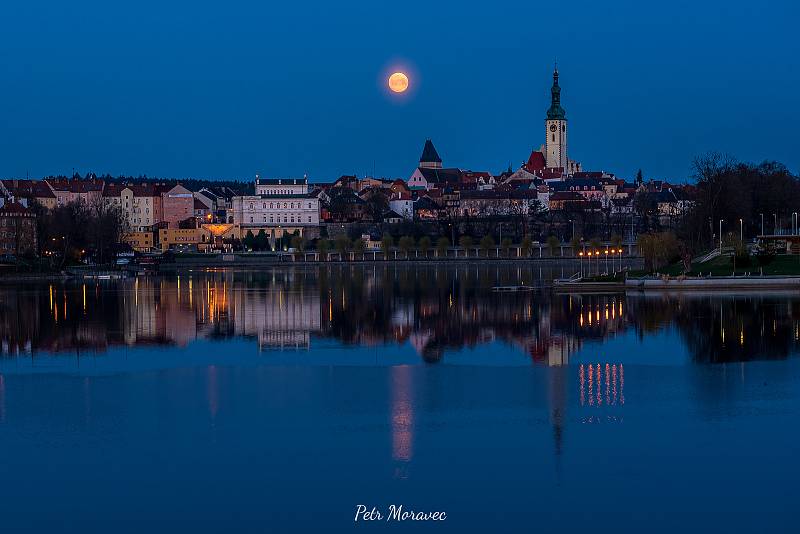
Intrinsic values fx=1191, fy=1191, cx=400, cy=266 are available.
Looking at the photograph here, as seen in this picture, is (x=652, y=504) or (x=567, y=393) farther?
(x=567, y=393)

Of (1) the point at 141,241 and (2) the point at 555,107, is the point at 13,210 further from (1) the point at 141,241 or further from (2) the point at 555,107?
(2) the point at 555,107

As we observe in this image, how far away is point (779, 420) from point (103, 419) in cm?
799

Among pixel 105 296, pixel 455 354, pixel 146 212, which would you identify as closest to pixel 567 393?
pixel 455 354

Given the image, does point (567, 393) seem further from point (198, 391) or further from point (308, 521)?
point (308, 521)

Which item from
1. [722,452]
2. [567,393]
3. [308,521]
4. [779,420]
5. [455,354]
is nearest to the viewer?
[308,521]

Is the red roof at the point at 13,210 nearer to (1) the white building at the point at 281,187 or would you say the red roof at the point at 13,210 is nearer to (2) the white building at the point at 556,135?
(1) the white building at the point at 281,187

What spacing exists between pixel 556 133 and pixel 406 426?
130889 millimetres

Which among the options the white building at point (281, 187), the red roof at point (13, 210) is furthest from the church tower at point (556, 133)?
the red roof at point (13, 210)

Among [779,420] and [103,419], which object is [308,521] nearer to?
[103,419]

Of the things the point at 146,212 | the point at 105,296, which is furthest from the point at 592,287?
the point at 146,212

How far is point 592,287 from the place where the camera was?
1516 inches

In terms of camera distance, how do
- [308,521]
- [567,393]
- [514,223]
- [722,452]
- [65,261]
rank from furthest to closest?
[514,223] → [65,261] → [567,393] → [722,452] → [308,521]

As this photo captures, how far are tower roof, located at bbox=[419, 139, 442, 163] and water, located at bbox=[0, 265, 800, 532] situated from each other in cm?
11720

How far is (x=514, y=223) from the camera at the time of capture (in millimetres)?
100125
